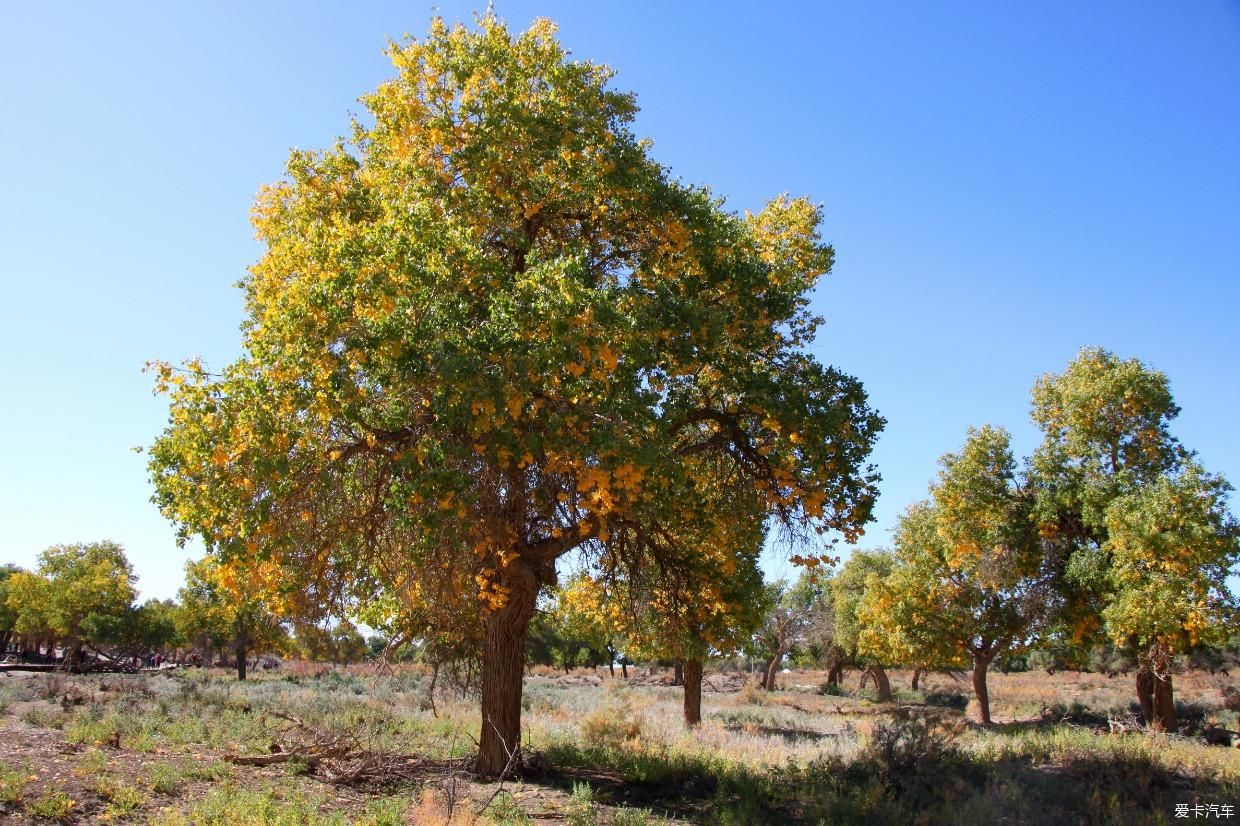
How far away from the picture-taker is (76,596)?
4175cm

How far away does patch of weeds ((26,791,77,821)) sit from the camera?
830cm

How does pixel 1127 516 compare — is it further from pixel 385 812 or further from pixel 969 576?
pixel 385 812

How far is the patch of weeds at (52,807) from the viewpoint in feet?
27.2

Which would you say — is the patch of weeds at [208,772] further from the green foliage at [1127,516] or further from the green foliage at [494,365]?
the green foliage at [1127,516]

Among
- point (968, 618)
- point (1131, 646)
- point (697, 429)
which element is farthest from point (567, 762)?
point (968, 618)

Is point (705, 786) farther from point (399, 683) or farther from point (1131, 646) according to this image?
point (399, 683)

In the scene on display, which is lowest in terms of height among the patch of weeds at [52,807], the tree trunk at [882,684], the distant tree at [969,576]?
the tree trunk at [882,684]

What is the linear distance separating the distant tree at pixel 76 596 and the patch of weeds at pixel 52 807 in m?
37.4

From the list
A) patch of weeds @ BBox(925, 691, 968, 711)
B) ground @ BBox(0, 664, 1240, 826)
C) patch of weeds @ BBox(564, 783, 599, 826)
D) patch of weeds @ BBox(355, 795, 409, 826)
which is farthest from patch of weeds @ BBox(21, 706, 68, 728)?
patch of weeds @ BBox(925, 691, 968, 711)

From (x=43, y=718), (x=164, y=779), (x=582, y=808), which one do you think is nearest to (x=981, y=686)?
(x=582, y=808)

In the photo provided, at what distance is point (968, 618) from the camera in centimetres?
2681

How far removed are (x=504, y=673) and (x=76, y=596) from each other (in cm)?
3911

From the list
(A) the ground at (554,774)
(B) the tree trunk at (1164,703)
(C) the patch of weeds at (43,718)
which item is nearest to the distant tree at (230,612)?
(A) the ground at (554,774)

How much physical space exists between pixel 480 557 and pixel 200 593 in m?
36.8
